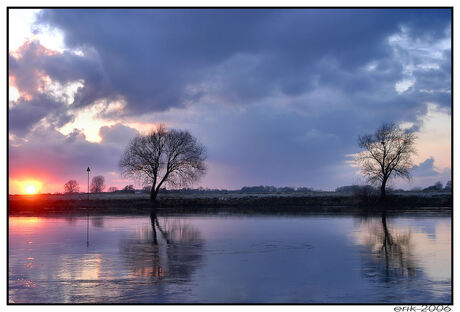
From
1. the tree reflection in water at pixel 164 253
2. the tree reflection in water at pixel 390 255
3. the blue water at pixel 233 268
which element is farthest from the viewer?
the tree reflection in water at pixel 164 253

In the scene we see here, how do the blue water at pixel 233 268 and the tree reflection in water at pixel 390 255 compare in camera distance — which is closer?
the blue water at pixel 233 268

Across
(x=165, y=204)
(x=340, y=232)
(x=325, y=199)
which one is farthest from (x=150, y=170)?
(x=340, y=232)

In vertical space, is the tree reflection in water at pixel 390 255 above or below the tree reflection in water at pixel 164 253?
below

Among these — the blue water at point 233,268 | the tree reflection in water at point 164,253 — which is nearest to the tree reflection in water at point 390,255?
the blue water at point 233,268

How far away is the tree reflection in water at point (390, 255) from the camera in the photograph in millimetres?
11617

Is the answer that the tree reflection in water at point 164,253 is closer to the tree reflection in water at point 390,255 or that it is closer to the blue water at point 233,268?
the blue water at point 233,268

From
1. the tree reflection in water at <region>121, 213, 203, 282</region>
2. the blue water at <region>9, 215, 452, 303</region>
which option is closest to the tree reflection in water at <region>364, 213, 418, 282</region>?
the blue water at <region>9, 215, 452, 303</region>

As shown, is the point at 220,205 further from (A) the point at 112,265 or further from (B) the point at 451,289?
(B) the point at 451,289

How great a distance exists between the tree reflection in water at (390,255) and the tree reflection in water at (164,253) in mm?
4811

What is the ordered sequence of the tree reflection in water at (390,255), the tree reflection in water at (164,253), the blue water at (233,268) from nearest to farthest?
the blue water at (233,268), the tree reflection in water at (390,255), the tree reflection in water at (164,253)

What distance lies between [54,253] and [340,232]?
40.2 ft

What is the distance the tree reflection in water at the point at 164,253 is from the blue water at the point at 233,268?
1.2 inches

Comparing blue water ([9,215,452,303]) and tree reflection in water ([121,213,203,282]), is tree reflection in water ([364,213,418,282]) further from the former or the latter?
tree reflection in water ([121,213,203,282])

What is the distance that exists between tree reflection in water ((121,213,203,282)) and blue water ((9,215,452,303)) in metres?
0.03
